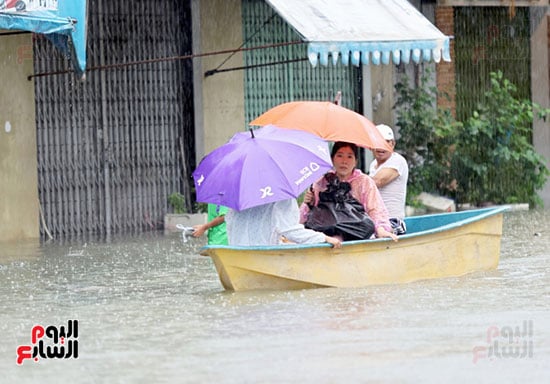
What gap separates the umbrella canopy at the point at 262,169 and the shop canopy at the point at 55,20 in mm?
3431

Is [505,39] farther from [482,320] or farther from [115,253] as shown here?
[482,320]

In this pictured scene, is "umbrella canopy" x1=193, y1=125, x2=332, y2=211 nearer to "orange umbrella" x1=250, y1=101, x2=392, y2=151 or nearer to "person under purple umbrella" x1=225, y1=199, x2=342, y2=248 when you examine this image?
"orange umbrella" x1=250, y1=101, x2=392, y2=151

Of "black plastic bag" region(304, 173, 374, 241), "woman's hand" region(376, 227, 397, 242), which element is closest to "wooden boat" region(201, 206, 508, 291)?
"woman's hand" region(376, 227, 397, 242)

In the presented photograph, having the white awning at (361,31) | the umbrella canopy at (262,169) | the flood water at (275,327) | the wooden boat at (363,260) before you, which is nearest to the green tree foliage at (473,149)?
the white awning at (361,31)

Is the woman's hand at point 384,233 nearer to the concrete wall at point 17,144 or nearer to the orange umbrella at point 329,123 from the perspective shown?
the orange umbrella at point 329,123

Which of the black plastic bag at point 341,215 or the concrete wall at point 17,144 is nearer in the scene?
the black plastic bag at point 341,215

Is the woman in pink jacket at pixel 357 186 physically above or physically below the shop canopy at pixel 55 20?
below

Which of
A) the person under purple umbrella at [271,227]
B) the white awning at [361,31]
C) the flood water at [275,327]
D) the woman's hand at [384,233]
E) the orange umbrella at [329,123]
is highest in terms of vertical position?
the white awning at [361,31]

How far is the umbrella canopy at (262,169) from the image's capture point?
11.4 m

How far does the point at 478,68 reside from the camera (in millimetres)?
23922

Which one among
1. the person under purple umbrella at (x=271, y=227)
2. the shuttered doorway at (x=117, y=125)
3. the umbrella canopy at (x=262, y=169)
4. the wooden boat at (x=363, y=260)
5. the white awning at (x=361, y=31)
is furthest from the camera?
the shuttered doorway at (x=117, y=125)

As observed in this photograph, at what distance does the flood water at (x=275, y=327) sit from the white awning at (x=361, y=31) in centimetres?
401

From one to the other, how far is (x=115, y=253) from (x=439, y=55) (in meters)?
5.30

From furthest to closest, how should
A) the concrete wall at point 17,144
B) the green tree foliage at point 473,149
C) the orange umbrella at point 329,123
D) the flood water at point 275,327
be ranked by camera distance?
the green tree foliage at point 473,149
the concrete wall at point 17,144
the orange umbrella at point 329,123
the flood water at point 275,327
